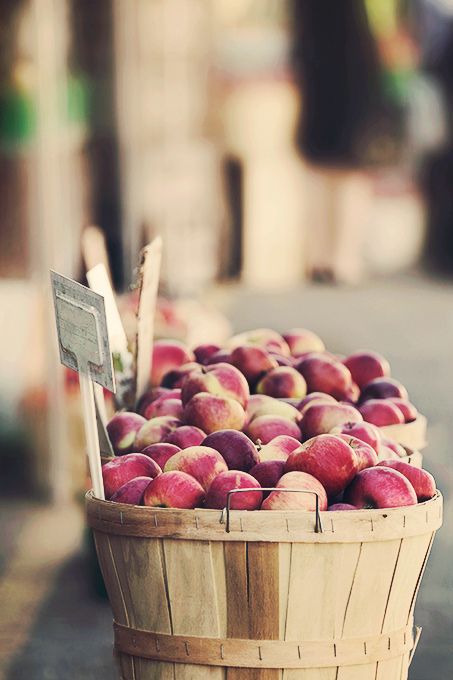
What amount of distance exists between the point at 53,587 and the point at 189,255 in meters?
6.00

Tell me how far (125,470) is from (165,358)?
864mm

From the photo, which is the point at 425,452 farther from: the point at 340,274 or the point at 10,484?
the point at 340,274

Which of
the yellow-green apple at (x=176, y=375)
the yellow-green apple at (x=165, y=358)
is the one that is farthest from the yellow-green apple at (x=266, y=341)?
the yellow-green apple at (x=176, y=375)

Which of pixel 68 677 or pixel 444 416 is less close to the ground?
pixel 68 677

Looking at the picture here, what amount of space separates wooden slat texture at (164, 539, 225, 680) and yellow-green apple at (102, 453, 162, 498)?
276 mm

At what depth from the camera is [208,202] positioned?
1038 cm

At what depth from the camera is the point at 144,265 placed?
2697 millimetres

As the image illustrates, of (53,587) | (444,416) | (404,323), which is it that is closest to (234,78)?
(404,323)

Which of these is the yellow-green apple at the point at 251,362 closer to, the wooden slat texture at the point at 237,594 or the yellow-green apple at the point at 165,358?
the yellow-green apple at the point at 165,358

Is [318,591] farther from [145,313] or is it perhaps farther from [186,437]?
[145,313]

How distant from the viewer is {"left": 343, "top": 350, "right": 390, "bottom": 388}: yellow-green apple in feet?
10.1

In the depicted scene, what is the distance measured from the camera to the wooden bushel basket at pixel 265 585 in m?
1.99

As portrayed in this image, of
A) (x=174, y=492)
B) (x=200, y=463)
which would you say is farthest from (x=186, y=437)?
(x=174, y=492)

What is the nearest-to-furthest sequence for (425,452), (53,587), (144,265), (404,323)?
(144,265) → (53,587) → (425,452) → (404,323)
